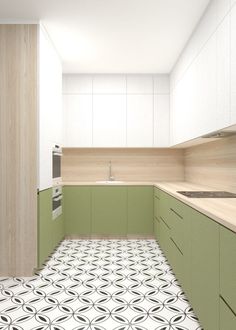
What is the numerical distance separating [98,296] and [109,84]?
3168mm

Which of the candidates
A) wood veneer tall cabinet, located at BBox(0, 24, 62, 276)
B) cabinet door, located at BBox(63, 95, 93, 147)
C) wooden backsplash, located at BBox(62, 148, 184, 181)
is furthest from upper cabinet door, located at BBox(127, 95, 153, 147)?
wood veneer tall cabinet, located at BBox(0, 24, 62, 276)

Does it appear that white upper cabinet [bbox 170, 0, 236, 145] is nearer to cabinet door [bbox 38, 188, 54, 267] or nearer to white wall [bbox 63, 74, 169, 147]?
white wall [bbox 63, 74, 169, 147]

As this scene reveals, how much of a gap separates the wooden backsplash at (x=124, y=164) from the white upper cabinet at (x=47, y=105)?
114 centimetres

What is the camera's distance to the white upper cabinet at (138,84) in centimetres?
458

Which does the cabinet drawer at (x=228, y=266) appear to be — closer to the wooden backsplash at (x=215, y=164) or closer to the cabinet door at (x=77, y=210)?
the wooden backsplash at (x=215, y=164)

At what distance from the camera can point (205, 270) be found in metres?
1.76

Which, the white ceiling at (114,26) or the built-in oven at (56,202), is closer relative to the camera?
the white ceiling at (114,26)

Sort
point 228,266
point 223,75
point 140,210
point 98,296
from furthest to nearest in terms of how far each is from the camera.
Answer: point 140,210
point 98,296
point 223,75
point 228,266

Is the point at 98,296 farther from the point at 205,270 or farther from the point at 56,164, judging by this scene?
the point at 56,164

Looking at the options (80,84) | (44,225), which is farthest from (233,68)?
(80,84)

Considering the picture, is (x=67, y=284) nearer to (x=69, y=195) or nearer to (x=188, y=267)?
(x=188, y=267)

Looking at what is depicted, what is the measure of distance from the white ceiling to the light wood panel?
29 centimetres

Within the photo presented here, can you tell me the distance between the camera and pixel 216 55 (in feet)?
7.51

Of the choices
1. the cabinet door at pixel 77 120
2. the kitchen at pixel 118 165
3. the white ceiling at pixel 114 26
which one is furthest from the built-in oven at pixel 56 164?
the white ceiling at pixel 114 26
